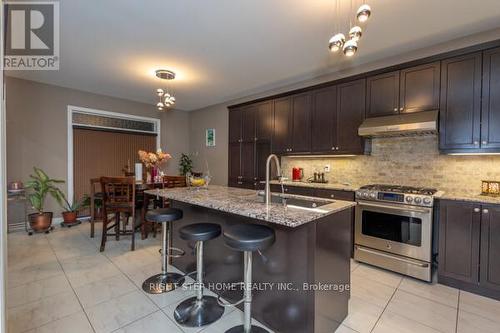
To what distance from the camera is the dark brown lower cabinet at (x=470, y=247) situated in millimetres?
2248

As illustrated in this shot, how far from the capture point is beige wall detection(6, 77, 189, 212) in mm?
4137

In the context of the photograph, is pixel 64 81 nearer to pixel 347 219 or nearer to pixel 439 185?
pixel 347 219

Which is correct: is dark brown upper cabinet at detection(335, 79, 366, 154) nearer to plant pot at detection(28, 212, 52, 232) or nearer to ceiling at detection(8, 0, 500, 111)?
ceiling at detection(8, 0, 500, 111)

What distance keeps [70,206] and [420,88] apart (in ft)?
20.4

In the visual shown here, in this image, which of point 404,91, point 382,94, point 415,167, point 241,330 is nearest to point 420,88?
point 404,91

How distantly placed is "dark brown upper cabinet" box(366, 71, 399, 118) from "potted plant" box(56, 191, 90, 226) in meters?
5.25

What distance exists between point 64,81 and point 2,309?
4.76 meters

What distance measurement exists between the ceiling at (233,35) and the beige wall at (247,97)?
3.9 inches

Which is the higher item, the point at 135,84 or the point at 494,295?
the point at 135,84

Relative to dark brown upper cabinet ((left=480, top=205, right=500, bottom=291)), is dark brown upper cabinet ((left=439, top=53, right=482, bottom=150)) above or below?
above

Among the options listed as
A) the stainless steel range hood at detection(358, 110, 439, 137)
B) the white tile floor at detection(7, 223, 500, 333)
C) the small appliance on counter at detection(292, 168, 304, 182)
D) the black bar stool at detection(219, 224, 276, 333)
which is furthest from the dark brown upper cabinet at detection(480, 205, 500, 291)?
the small appliance on counter at detection(292, 168, 304, 182)

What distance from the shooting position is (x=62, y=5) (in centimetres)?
227

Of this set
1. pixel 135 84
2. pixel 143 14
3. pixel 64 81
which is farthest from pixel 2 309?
pixel 64 81

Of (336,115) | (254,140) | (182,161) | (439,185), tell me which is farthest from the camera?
(182,161)
